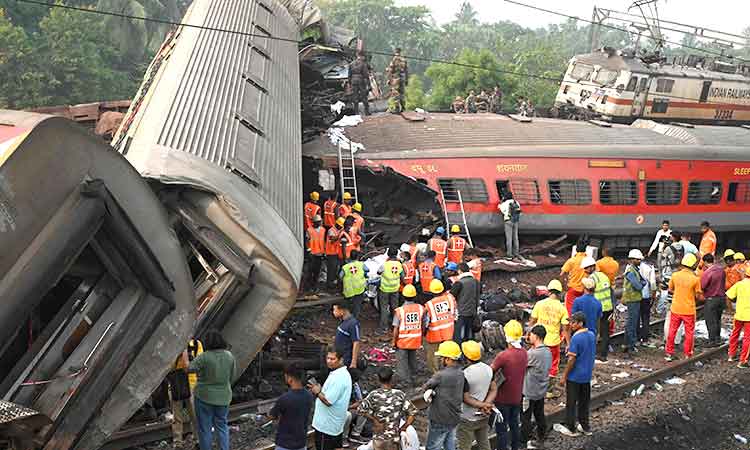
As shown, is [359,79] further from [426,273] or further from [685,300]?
[685,300]

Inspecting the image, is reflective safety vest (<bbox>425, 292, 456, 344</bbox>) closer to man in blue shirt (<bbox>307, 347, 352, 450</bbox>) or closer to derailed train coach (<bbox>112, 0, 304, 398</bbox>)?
derailed train coach (<bbox>112, 0, 304, 398</bbox>)

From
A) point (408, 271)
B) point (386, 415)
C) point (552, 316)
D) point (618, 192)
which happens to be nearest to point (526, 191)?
point (618, 192)

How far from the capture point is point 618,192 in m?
18.3

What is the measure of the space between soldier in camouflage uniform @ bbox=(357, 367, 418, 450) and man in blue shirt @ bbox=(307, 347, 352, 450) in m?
0.25

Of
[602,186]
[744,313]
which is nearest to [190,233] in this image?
[744,313]

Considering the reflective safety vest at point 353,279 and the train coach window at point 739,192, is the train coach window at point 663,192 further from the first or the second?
the reflective safety vest at point 353,279

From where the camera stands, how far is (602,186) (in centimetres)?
1816

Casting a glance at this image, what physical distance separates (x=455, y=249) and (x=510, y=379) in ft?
19.5

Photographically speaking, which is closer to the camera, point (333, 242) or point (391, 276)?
point (391, 276)

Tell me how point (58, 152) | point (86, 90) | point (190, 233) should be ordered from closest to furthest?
point (58, 152) → point (190, 233) → point (86, 90)

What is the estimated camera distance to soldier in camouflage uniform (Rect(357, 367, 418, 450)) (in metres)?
6.76

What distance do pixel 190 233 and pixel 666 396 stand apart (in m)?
6.43

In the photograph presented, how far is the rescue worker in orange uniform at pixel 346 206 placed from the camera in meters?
14.2

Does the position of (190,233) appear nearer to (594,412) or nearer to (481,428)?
(481,428)
